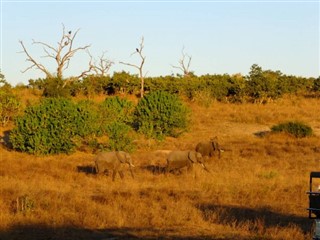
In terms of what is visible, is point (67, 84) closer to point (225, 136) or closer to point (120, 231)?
point (225, 136)

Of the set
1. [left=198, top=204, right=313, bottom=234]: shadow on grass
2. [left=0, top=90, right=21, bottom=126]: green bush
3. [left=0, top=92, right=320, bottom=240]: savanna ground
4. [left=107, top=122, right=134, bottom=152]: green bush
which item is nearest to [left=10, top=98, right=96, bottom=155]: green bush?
[left=0, top=92, right=320, bottom=240]: savanna ground

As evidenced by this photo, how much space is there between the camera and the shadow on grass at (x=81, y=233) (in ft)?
30.2

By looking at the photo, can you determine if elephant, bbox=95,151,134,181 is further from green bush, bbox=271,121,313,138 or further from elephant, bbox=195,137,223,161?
green bush, bbox=271,121,313,138

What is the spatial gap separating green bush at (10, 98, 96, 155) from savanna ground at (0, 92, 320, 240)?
659 mm

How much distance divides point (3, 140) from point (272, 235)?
20.0 m

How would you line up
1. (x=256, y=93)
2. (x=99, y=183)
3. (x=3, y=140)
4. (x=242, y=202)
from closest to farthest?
(x=242, y=202), (x=99, y=183), (x=3, y=140), (x=256, y=93)

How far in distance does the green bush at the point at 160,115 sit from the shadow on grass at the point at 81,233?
681 inches

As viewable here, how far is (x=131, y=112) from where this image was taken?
28203 millimetres

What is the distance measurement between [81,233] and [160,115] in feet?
60.1

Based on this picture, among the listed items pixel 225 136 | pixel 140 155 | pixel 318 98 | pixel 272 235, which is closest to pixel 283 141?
pixel 225 136

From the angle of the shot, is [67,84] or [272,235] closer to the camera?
[272,235]

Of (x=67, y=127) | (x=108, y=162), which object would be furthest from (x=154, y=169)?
(x=67, y=127)

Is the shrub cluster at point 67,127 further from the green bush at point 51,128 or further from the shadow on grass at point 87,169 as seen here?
the shadow on grass at point 87,169

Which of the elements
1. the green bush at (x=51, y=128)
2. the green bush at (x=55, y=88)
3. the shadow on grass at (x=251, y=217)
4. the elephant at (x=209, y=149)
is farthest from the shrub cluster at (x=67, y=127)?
the green bush at (x=55, y=88)
